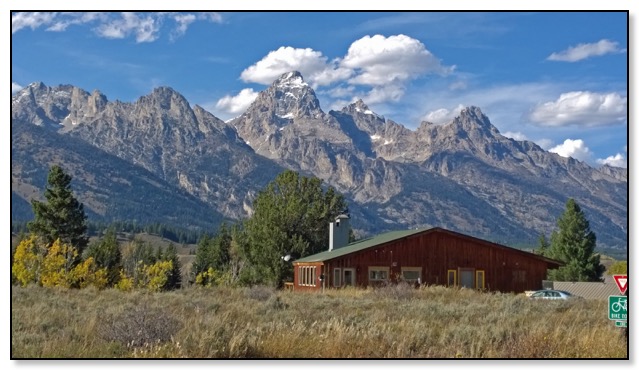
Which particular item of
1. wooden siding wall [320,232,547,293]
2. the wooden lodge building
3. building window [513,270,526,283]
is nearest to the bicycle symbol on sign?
the wooden lodge building

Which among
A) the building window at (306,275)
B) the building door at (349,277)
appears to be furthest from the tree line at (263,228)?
the building door at (349,277)

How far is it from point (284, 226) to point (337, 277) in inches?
727

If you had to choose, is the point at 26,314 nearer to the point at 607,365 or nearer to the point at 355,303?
the point at 355,303

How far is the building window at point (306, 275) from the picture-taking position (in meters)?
49.4

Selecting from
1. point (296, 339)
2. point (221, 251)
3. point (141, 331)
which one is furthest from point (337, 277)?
point (221, 251)

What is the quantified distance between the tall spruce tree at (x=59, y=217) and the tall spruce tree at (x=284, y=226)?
13.5m

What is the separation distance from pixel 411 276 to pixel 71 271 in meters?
24.4

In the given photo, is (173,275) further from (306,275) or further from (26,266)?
(306,275)

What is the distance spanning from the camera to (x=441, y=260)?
46031mm

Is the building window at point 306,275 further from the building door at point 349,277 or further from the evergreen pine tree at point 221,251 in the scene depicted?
the evergreen pine tree at point 221,251

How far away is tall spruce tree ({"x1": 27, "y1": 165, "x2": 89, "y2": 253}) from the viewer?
211 feet

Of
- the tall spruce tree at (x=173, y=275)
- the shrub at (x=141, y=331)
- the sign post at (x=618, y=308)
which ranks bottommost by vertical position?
the tall spruce tree at (x=173, y=275)

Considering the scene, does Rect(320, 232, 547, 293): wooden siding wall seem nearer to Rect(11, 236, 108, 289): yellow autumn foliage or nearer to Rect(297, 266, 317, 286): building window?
Rect(297, 266, 317, 286): building window
